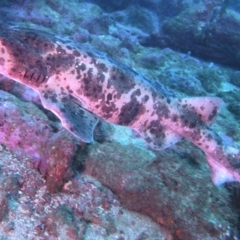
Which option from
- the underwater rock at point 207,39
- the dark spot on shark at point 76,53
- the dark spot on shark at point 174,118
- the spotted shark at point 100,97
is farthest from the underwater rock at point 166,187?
the underwater rock at point 207,39

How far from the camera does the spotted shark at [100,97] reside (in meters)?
4.37

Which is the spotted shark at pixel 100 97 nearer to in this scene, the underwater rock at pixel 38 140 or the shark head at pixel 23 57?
the shark head at pixel 23 57

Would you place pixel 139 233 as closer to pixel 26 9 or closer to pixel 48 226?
pixel 48 226

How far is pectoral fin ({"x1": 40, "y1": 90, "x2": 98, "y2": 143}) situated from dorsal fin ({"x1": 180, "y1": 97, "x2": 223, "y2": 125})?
5.65ft

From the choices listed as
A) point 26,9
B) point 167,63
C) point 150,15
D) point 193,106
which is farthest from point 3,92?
point 150,15

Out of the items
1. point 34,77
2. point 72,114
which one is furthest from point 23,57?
point 72,114

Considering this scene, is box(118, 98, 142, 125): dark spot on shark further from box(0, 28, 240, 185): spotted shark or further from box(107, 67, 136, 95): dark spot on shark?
box(107, 67, 136, 95): dark spot on shark

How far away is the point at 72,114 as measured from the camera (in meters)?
4.46

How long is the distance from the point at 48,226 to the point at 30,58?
2.70m

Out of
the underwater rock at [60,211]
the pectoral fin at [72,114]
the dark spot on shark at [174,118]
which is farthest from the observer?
the dark spot on shark at [174,118]

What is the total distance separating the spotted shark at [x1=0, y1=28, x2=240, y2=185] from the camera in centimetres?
437

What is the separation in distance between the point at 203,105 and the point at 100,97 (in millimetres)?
1870

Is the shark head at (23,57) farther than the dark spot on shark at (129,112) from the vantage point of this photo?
No

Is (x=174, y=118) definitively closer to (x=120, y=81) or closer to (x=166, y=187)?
A: (x=120, y=81)
